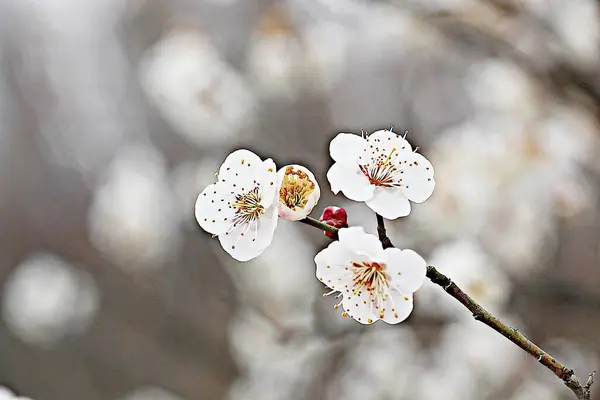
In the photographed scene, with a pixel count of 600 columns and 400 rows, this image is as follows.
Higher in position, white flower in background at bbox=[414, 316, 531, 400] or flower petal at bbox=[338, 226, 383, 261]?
white flower in background at bbox=[414, 316, 531, 400]

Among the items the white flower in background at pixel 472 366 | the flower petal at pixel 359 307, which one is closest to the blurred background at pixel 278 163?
the white flower in background at pixel 472 366

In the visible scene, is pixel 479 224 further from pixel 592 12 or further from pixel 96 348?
pixel 96 348

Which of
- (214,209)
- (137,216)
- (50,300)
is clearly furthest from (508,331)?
(50,300)

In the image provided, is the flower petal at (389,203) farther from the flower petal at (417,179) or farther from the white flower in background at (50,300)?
the white flower in background at (50,300)

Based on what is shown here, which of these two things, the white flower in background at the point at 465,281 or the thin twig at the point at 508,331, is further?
the white flower in background at the point at 465,281

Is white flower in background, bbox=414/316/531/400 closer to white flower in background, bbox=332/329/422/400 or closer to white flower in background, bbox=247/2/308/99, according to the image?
white flower in background, bbox=332/329/422/400

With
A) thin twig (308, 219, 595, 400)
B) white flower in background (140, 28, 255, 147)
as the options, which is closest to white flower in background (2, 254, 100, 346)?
white flower in background (140, 28, 255, 147)

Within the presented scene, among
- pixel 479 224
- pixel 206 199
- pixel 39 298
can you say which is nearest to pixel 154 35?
pixel 39 298
